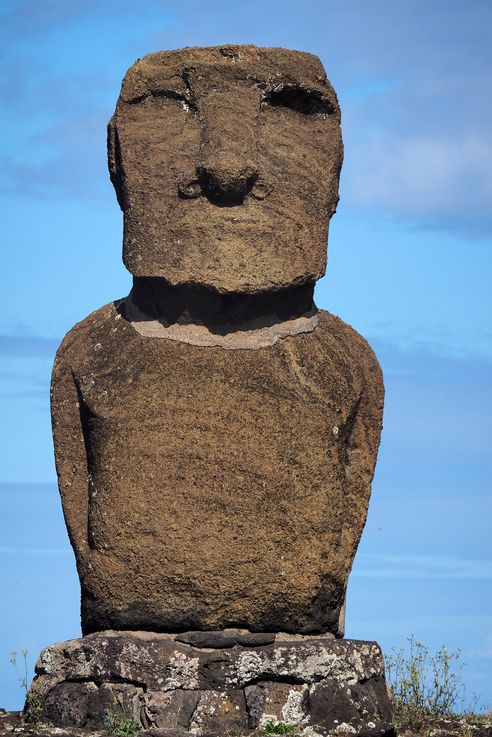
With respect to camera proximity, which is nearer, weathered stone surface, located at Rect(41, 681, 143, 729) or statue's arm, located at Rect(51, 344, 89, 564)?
weathered stone surface, located at Rect(41, 681, 143, 729)

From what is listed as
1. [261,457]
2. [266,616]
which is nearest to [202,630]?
[266,616]

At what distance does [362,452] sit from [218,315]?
1371mm

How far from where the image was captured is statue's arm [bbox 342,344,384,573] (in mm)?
10664

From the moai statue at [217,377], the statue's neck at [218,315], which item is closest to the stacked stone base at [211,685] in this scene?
the moai statue at [217,377]

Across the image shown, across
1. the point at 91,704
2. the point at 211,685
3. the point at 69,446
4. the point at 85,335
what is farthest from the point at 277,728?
the point at 85,335

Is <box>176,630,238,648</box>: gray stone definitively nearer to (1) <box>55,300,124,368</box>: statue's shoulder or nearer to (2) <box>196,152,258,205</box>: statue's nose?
(1) <box>55,300,124,368</box>: statue's shoulder

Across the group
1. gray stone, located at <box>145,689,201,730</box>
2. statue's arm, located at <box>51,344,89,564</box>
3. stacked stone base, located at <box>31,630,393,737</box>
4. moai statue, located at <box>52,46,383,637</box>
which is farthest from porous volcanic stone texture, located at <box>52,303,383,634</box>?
gray stone, located at <box>145,689,201,730</box>

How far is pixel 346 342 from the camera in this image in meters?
10.7

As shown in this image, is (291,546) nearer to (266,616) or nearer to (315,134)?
(266,616)

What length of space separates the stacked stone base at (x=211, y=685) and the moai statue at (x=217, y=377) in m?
0.20

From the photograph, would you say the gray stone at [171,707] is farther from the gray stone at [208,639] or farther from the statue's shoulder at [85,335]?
the statue's shoulder at [85,335]

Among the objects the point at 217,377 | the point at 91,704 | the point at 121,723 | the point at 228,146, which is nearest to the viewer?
the point at 121,723

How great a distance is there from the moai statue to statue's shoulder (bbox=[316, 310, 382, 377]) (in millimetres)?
41

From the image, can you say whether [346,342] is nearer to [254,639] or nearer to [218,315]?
[218,315]
